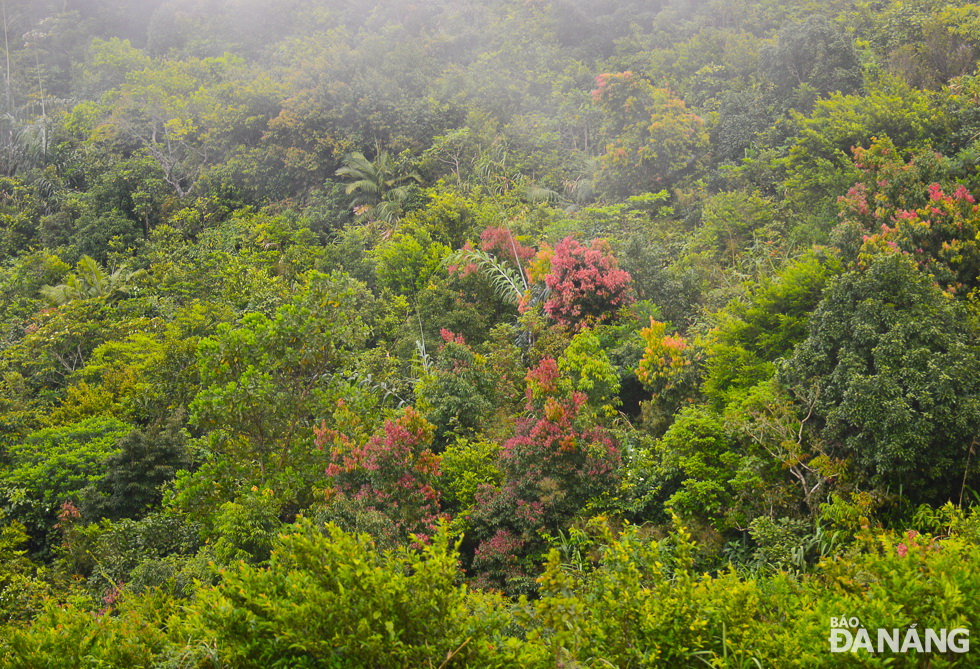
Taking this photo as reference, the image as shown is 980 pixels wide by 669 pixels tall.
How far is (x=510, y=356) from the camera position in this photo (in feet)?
34.9

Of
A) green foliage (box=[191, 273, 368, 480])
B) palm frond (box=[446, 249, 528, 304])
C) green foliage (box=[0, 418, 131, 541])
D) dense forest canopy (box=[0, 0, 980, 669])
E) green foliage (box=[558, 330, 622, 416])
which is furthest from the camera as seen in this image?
palm frond (box=[446, 249, 528, 304])

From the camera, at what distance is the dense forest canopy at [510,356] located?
341 centimetres

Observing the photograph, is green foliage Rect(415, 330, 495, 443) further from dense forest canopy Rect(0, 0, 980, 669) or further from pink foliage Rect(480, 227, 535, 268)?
pink foliage Rect(480, 227, 535, 268)

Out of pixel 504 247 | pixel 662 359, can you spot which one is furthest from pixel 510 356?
pixel 504 247

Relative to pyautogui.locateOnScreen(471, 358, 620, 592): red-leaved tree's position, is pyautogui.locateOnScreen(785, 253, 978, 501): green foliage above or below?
above

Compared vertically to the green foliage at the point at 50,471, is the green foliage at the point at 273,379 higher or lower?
higher

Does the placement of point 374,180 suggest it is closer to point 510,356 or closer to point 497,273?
point 497,273

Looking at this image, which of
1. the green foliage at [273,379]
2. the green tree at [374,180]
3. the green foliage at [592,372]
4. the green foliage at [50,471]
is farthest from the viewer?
the green tree at [374,180]

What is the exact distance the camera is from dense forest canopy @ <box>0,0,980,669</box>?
11.2ft

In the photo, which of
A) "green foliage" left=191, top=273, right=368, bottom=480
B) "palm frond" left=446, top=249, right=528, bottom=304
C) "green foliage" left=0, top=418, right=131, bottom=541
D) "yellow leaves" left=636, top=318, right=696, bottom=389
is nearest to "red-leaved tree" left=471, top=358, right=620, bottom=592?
"yellow leaves" left=636, top=318, right=696, bottom=389

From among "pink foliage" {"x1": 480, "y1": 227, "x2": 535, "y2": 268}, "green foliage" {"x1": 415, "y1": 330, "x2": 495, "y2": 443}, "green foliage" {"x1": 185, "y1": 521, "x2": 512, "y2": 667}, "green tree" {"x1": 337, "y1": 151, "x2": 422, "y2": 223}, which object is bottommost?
"green foliage" {"x1": 415, "y1": 330, "x2": 495, "y2": 443}

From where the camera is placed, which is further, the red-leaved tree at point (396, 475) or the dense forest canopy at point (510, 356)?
the red-leaved tree at point (396, 475)

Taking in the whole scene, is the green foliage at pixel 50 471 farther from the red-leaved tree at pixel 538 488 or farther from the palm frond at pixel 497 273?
the palm frond at pixel 497 273

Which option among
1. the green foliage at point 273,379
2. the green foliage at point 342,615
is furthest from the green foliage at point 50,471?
the green foliage at point 342,615
